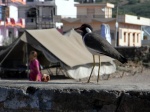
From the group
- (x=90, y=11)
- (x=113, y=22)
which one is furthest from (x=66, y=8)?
(x=113, y=22)

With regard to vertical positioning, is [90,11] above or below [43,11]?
Answer: below

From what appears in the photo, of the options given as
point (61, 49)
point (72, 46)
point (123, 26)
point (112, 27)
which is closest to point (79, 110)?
point (61, 49)

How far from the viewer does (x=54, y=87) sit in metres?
4.21

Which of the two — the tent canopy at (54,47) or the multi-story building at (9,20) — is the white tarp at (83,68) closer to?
the tent canopy at (54,47)

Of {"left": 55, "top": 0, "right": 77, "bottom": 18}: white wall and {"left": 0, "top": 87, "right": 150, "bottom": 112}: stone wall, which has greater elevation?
{"left": 0, "top": 87, "right": 150, "bottom": 112}: stone wall

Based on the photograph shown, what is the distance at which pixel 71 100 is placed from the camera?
3.99 meters

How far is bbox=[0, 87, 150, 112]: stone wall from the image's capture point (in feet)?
12.6

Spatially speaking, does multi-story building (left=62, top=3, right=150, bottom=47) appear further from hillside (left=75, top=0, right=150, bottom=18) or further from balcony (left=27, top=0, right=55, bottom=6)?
hillside (left=75, top=0, right=150, bottom=18)

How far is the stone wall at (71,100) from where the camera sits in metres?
3.84

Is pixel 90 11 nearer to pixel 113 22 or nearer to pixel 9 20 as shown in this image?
pixel 113 22

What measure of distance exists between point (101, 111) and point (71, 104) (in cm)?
25

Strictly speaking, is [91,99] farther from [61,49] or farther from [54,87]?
[61,49]

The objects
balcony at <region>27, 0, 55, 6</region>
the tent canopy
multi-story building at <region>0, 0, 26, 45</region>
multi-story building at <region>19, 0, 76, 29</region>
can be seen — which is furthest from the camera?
balcony at <region>27, 0, 55, 6</region>

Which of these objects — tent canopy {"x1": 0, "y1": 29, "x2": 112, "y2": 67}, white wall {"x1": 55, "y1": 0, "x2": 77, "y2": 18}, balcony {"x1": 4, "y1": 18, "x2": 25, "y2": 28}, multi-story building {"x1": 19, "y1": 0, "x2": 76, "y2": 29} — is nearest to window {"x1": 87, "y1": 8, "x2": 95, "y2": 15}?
white wall {"x1": 55, "y1": 0, "x2": 77, "y2": 18}
